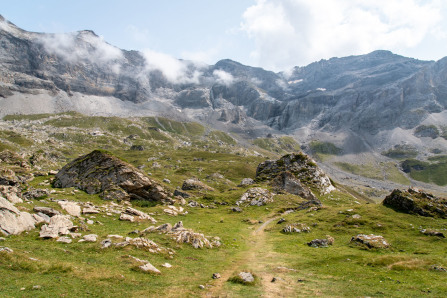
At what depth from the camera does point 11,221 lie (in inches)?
1011

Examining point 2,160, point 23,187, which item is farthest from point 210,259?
point 2,160

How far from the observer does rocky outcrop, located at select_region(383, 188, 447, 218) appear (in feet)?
163

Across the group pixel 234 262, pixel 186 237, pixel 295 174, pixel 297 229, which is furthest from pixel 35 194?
pixel 295 174

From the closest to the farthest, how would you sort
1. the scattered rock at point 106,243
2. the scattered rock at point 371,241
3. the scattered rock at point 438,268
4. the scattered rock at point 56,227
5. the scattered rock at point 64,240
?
the scattered rock at point 438,268 → the scattered rock at point 64,240 → the scattered rock at point 106,243 → the scattered rock at point 56,227 → the scattered rock at point 371,241

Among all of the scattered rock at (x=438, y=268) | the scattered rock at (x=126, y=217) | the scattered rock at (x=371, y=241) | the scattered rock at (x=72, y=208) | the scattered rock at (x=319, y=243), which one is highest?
the scattered rock at (x=438, y=268)

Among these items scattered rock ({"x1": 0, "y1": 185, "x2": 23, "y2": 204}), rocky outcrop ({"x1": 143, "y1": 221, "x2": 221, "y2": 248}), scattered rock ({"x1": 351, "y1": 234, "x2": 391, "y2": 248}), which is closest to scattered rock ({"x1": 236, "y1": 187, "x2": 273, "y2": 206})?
scattered rock ({"x1": 351, "y1": 234, "x2": 391, "y2": 248})

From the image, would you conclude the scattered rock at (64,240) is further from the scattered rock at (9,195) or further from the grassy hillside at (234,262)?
the scattered rock at (9,195)

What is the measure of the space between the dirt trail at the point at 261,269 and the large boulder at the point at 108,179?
90.7ft

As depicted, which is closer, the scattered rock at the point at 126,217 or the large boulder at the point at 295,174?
the scattered rock at the point at 126,217

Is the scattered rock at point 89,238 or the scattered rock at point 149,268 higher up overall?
the scattered rock at point 149,268

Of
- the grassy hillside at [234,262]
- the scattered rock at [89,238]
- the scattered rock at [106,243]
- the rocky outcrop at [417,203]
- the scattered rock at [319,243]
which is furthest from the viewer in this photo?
the rocky outcrop at [417,203]

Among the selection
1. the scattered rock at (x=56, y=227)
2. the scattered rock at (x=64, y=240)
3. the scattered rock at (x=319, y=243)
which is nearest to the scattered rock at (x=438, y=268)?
the scattered rock at (x=319, y=243)

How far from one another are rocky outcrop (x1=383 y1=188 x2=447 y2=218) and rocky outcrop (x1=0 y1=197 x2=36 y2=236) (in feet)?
208

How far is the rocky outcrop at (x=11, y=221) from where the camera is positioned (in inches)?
976
